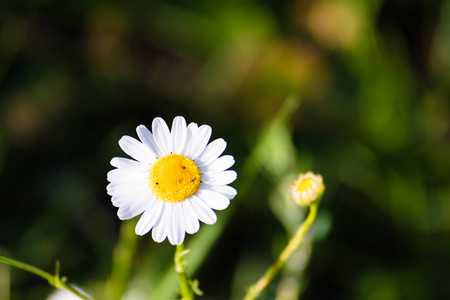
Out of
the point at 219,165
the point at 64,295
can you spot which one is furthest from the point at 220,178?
the point at 64,295

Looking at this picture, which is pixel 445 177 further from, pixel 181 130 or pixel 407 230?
pixel 181 130

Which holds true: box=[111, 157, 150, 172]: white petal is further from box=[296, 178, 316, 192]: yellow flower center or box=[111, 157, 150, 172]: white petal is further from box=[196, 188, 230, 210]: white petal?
box=[296, 178, 316, 192]: yellow flower center

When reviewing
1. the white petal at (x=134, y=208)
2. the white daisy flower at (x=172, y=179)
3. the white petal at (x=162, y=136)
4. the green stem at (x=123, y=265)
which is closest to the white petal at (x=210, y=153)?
the white daisy flower at (x=172, y=179)

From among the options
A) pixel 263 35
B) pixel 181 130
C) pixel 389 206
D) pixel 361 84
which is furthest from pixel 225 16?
pixel 181 130

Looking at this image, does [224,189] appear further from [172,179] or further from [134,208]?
[134,208]

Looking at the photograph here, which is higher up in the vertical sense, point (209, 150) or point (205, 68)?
point (205, 68)

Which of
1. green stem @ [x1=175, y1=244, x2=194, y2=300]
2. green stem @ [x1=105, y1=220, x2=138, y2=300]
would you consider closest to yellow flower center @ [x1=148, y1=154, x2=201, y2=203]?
green stem @ [x1=175, y1=244, x2=194, y2=300]

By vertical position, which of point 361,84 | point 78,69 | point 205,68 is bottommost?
point 78,69
